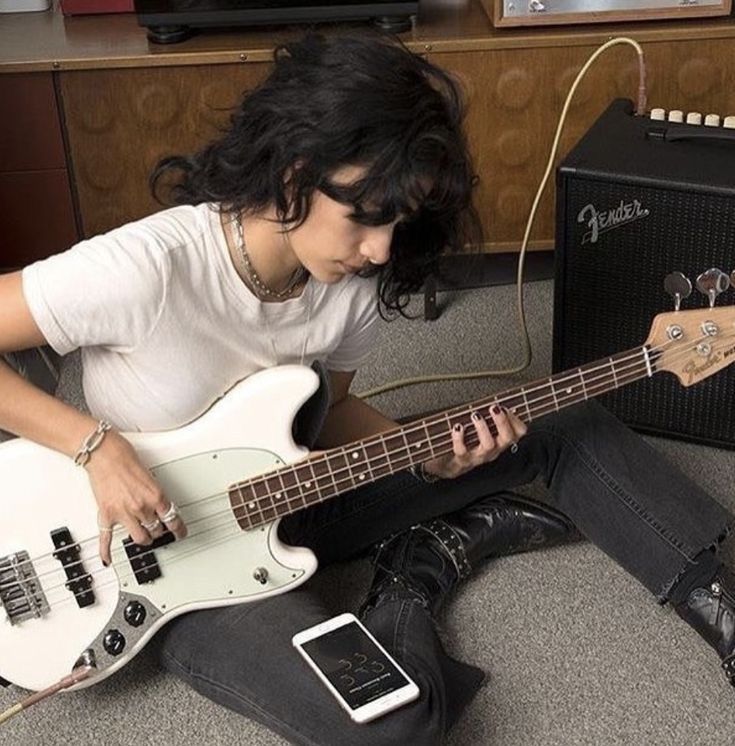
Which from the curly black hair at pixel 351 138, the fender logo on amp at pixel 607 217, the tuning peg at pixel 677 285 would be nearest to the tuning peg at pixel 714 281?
the tuning peg at pixel 677 285

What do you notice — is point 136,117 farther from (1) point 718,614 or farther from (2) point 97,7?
(1) point 718,614

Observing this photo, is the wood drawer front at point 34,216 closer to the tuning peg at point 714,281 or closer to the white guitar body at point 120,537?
the white guitar body at point 120,537

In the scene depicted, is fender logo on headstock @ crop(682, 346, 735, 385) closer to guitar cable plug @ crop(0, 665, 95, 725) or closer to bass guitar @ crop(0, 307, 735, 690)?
bass guitar @ crop(0, 307, 735, 690)

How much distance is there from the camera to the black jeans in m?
1.22

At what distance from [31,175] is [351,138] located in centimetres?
101

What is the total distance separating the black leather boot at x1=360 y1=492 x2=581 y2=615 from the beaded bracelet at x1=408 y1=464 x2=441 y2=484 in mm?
76

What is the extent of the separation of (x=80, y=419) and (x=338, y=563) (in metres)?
0.49

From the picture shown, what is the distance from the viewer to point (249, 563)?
130 centimetres

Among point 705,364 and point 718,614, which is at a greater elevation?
point 705,364

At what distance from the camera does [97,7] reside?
2.04 metres

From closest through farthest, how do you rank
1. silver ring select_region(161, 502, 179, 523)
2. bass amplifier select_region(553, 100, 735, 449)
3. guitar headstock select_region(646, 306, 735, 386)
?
silver ring select_region(161, 502, 179, 523) < guitar headstock select_region(646, 306, 735, 386) < bass amplifier select_region(553, 100, 735, 449)

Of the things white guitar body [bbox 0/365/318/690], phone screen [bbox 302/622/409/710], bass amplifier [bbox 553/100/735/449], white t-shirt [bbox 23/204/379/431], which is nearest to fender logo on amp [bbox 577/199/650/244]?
bass amplifier [bbox 553/100/735/449]

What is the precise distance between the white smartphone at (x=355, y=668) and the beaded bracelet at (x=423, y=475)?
215 millimetres

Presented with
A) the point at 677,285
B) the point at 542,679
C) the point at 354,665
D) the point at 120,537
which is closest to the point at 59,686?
the point at 120,537
